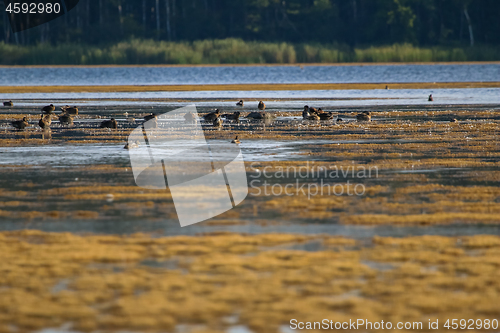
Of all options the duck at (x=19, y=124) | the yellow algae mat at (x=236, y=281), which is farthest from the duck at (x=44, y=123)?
the yellow algae mat at (x=236, y=281)

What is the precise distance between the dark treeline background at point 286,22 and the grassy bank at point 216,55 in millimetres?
8110

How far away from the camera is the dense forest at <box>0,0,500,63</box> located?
3858 inches

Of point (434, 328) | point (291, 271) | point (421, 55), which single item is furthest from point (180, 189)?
point (421, 55)

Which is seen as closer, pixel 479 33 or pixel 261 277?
pixel 261 277

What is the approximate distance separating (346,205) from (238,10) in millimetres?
93728

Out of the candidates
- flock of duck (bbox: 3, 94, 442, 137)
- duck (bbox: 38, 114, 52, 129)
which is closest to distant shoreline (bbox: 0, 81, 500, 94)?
flock of duck (bbox: 3, 94, 442, 137)

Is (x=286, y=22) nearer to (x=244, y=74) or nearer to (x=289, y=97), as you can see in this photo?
(x=244, y=74)

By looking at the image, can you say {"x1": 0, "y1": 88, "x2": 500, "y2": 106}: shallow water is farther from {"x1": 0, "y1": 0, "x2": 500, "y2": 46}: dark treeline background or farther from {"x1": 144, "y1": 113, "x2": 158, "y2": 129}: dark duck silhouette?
{"x1": 0, "y1": 0, "x2": 500, "y2": 46}: dark treeline background

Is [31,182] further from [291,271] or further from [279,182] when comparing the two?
[291,271]

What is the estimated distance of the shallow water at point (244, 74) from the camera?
6806 cm

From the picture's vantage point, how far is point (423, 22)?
4018 inches

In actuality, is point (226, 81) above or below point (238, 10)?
below

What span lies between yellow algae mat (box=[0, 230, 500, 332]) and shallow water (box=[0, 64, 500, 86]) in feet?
185

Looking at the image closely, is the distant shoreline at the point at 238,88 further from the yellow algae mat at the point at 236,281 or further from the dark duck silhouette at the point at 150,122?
the yellow algae mat at the point at 236,281
